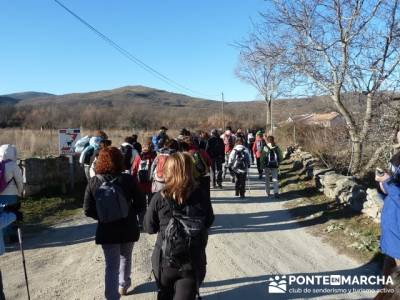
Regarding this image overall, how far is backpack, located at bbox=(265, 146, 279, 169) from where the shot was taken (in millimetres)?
11445

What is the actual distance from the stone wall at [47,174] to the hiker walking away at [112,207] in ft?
23.7

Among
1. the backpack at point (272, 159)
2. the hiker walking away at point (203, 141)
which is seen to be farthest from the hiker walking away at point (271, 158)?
the hiker walking away at point (203, 141)

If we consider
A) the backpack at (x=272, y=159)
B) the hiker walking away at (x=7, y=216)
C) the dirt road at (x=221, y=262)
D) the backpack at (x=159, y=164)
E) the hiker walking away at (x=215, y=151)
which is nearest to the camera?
the hiker walking away at (x=7, y=216)

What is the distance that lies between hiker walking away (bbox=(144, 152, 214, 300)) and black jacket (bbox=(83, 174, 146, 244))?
865 millimetres

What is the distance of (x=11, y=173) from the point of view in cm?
622

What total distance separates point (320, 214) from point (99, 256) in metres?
4.88

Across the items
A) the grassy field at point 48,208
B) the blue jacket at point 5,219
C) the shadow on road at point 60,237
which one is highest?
the blue jacket at point 5,219

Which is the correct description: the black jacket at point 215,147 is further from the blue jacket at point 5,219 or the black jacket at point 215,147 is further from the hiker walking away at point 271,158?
the blue jacket at point 5,219

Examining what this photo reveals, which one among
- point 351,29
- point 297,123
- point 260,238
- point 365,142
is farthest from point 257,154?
point 297,123

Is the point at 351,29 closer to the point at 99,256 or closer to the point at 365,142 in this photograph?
the point at 365,142

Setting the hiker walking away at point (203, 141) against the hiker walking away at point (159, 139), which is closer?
the hiker walking away at point (159, 139)

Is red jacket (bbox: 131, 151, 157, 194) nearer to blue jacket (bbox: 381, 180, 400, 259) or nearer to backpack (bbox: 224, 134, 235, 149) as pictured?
blue jacket (bbox: 381, 180, 400, 259)

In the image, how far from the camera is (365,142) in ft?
43.6

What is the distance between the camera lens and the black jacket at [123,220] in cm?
465
